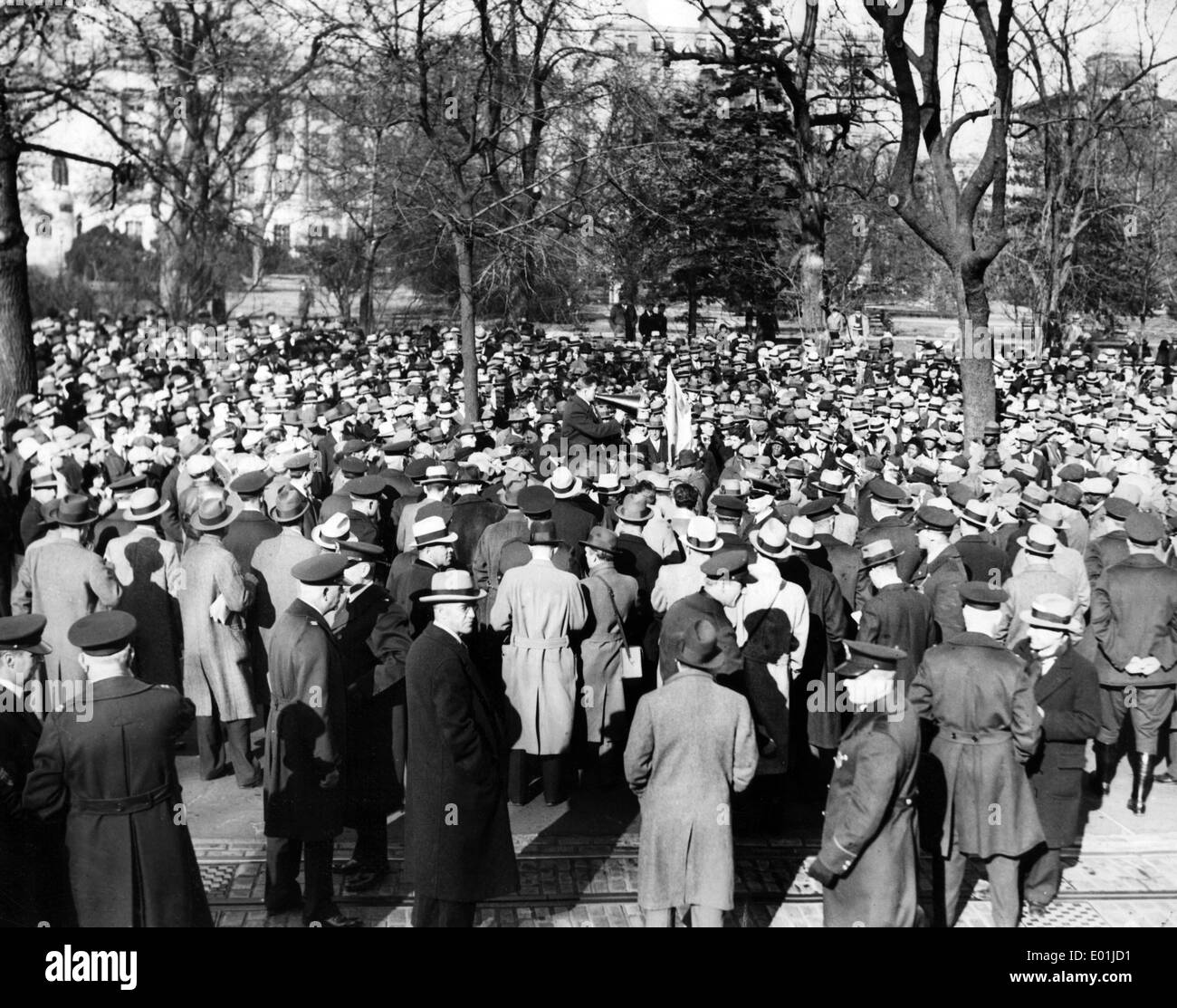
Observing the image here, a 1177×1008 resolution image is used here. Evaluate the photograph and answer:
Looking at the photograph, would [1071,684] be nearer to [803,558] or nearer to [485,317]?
[803,558]

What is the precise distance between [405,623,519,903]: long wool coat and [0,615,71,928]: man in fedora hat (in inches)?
58.1

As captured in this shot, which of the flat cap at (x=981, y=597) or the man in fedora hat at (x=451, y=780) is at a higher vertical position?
the flat cap at (x=981, y=597)

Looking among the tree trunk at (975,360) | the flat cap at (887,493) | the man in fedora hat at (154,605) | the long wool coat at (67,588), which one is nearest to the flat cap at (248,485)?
the man in fedora hat at (154,605)

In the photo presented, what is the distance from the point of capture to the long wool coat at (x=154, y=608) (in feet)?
26.3

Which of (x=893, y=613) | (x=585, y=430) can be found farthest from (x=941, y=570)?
(x=585, y=430)

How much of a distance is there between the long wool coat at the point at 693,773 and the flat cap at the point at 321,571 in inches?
69.7

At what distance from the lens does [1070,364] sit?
28.0 m

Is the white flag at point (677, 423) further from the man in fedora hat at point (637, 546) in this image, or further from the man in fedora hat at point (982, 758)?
the man in fedora hat at point (982, 758)

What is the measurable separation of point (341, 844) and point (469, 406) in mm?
9205

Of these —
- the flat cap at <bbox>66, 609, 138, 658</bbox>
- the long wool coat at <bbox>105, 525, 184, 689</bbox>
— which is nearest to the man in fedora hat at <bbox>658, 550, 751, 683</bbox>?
the flat cap at <bbox>66, 609, 138, 658</bbox>

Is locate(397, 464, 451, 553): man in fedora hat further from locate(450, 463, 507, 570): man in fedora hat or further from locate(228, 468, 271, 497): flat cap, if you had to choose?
locate(228, 468, 271, 497): flat cap

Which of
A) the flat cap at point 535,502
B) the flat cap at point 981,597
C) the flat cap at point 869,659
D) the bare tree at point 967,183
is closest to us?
the flat cap at point 869,659

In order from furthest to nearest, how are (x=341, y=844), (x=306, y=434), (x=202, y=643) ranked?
1. (x=306, y=434)
2. (x=202, y=643)
3. (x=341, y=844)
